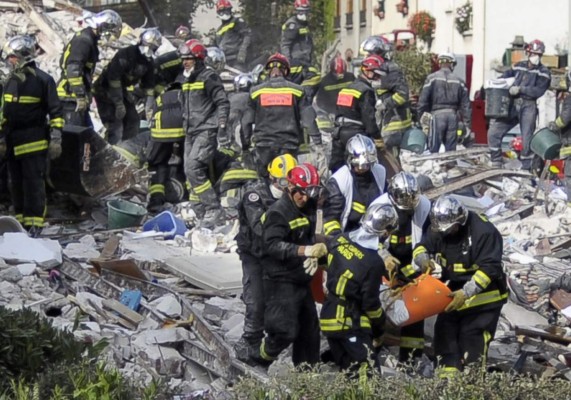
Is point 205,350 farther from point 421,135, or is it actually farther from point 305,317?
point 421,135

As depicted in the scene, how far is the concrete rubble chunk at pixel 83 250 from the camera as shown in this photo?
12027 millimetres

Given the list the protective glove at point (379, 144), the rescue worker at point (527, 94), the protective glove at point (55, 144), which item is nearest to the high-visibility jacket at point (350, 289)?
the protective glove at point (379, 144)

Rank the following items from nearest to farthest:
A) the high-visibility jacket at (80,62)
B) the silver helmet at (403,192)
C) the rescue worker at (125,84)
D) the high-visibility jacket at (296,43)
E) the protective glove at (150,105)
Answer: the silver helmet at (403,192)
the high-visibility jacket at (80,62)
the rescue worker at (125,84)
the protective glove at (150,105)
the high-visibility jacket at (296,43)

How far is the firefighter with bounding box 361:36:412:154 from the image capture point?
14367 millimetres

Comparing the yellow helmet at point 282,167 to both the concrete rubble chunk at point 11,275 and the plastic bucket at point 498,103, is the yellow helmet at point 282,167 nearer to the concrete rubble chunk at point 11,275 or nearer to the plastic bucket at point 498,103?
the concrete rubble chunk at point 11,275

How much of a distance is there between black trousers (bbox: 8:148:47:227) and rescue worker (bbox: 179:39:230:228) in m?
1.57

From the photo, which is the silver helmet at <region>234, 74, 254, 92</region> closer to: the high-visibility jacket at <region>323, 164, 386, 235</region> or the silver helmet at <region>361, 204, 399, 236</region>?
the high-visibility jacket at <region>323, 164, 386, 235</region>

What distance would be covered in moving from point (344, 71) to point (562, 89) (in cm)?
303

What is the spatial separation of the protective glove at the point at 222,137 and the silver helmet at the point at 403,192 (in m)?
4.61

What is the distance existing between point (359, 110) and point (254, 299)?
4.18 meters

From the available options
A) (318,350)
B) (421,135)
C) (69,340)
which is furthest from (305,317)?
(421,135)

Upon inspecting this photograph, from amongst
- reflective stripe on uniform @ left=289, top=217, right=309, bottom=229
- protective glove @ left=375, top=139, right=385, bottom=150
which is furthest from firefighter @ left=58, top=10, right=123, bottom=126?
reflective stripe on uniform @ left=289, top=217, right=309, bottom=229

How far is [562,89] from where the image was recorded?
18.3 m

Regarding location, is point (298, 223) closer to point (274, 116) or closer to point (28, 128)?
point (274, 116)
